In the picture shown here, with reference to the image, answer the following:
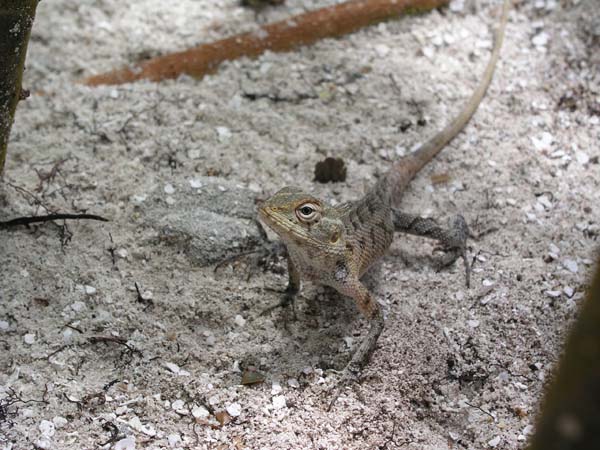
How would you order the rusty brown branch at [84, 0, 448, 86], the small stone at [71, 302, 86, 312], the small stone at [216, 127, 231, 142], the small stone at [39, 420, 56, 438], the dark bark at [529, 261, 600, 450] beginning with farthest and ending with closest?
the rusty brown branch at [84, 0, 448, 86] < the small stone at [216, 127, 231, 142] < the small stone at [71, 302, 86, 312] < the small stone at [39, 420, 56, 438] < the dark bark at [529, 261, 600, 450]

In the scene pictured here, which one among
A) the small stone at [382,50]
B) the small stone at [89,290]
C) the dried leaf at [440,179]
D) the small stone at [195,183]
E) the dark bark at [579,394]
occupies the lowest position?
the small stone at [89,290]

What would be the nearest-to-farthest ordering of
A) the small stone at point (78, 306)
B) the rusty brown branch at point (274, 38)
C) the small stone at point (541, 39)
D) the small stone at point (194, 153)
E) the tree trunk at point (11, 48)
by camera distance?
the tree trunk at point (11, 48)
the small stone at point (78, 306)
the small stone at point (194, 153)
the rusty brown branch at point (274, 38)
the small stone at point (541, 39)

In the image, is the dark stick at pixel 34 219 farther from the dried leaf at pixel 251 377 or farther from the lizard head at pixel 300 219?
the dried leaf at pixel 251 377

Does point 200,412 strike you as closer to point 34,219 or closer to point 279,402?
point 279,402

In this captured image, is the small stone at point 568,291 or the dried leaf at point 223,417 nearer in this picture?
the dried leaf at point 223,417

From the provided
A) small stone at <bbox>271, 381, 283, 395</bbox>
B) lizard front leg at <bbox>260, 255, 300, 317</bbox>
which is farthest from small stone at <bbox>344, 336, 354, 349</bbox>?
small stone at <bbox>271, 381, 283, 395</bbox>

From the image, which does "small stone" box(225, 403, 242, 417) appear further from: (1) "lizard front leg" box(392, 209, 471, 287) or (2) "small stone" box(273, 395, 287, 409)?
(1) "lizard front leg" box(392, 209, 471, 287)

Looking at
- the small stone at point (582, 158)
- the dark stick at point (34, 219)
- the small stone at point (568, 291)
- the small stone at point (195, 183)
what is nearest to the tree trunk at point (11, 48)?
the dark stick at point (34, 219)

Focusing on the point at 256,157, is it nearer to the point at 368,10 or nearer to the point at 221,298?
the point at 221,298

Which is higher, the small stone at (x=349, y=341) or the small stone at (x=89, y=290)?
the small stone at (x=349, y=341)
